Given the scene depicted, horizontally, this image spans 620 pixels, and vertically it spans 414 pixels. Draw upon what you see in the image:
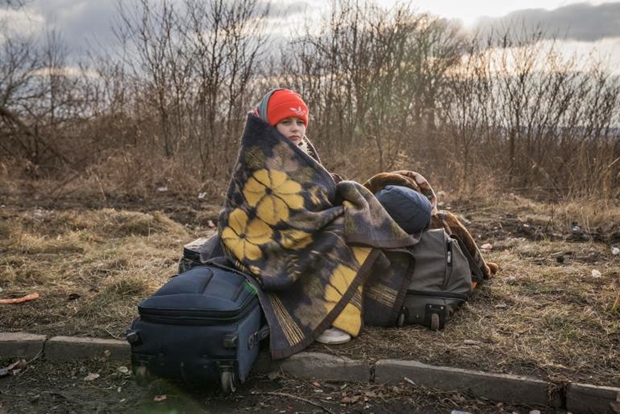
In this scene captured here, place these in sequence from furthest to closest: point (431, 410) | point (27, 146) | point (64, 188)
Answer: point (27, 146) → point (64, 188) → point (431, 410)

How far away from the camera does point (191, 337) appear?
2.58 metres

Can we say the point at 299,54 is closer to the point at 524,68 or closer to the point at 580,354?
the point at 524,68

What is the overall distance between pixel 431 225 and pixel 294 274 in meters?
1.22

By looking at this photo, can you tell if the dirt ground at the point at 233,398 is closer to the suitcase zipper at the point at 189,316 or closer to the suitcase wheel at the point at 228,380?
the suitcase wheel at the point at 228,380

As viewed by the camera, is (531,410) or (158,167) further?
(158,167)

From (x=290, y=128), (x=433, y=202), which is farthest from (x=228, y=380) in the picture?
(x=433, y=202)

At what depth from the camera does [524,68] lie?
31.9 ft

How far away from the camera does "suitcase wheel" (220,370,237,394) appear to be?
8.52ft

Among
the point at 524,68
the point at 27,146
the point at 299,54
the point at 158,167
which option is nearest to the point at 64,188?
the point at 158,167

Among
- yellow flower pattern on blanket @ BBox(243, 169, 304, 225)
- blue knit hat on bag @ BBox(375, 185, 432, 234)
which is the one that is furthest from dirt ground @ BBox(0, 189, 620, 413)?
yellow flower pattern on blanket @ BBox(243, 169, 304, 225)

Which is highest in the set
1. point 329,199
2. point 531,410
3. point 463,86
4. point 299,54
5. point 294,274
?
point 299,54

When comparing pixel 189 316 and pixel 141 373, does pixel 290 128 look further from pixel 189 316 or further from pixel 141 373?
pixel 141 373

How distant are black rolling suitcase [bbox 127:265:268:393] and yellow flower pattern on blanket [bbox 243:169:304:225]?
0.67 meters

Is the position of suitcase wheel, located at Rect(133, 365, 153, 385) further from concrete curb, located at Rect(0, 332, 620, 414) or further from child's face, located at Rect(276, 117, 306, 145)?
child's face, located at Rect(276, 117, 306, 145)
